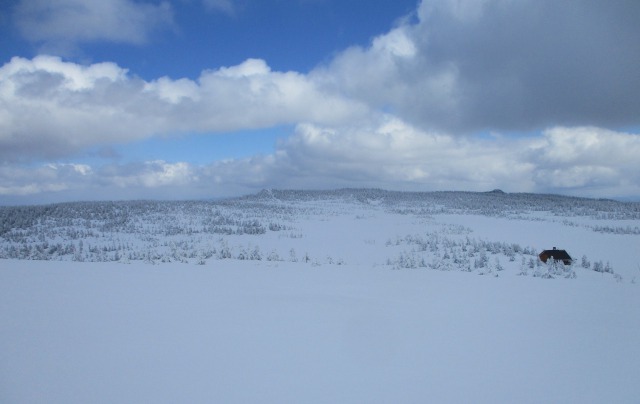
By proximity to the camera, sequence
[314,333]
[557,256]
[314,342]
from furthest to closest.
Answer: [557,256] → [314,333] → [314,342]

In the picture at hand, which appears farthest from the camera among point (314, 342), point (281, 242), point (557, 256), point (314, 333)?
point (281, 242)

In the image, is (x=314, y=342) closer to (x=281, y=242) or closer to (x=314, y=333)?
(x=314, y=333)

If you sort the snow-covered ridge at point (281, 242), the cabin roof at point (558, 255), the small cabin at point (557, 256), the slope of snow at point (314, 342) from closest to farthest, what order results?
the slope of snow at point (314, 342) < the small cabin at point (557, 256) < the cabin roof at point (558, 255) < the snow-covered ridge at point (281, 242)

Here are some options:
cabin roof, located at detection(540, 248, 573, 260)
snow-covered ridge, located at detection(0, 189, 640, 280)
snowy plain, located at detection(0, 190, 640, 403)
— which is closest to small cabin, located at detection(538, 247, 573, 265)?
cabin roof, located at detection(540, 248, 573, 260)

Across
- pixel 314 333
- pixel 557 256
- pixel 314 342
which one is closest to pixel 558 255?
pixel 557 256

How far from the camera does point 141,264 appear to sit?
12.2 metres

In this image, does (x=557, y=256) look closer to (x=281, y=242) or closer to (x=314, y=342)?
(x=314, y=342)

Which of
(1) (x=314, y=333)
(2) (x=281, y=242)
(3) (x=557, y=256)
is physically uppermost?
(3) (x=557, y=256)

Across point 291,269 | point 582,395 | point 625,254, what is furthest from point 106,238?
point 625,254

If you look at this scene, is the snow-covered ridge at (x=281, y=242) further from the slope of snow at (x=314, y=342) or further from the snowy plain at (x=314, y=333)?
the slope of snow at (x=314, y=342)

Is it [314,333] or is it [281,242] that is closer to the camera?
[314,333]

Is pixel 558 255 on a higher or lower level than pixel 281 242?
higher

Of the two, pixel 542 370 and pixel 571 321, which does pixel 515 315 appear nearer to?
pixel 571 321

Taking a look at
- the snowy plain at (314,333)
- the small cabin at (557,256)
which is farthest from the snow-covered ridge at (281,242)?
the snowy plain at (314,333)
